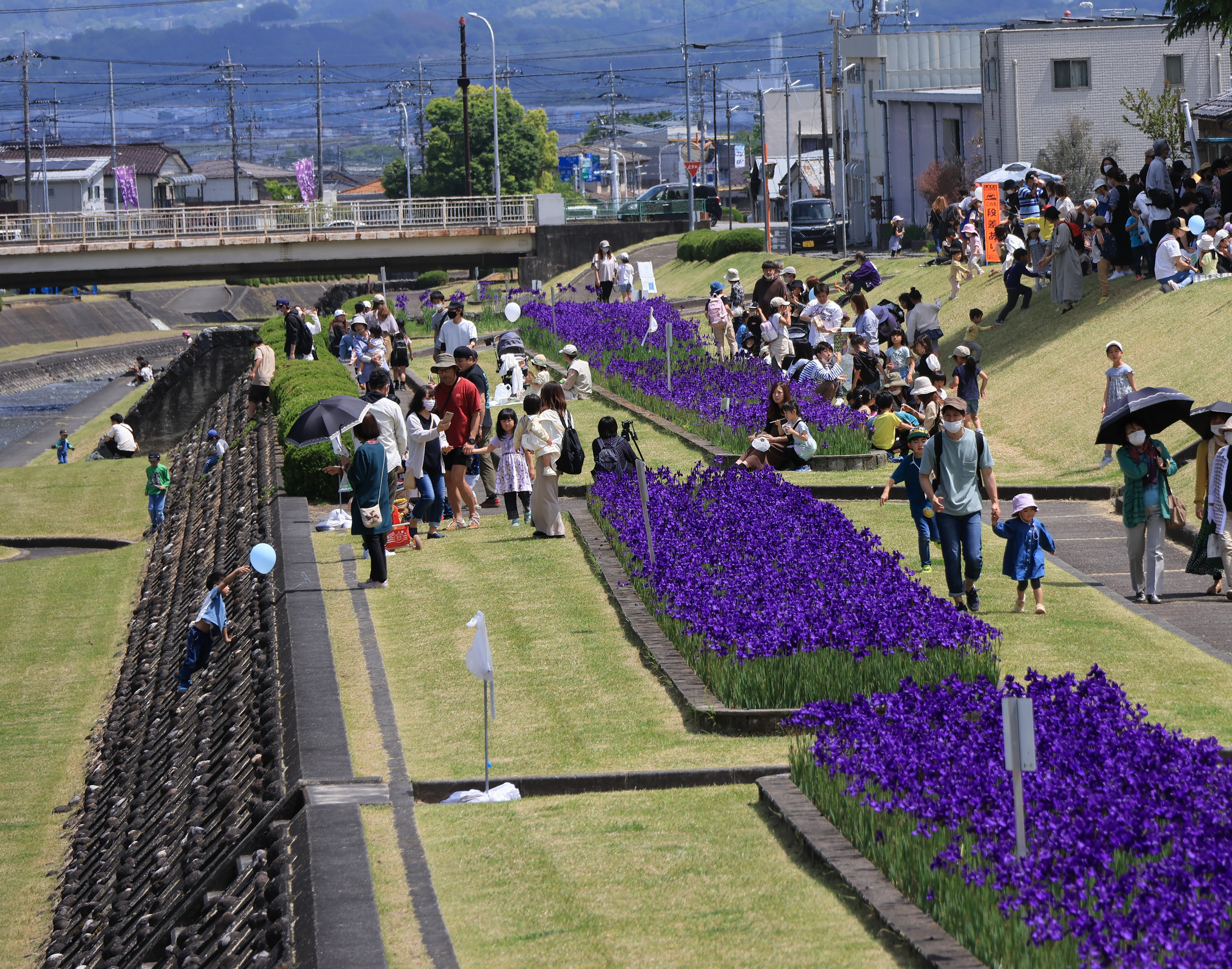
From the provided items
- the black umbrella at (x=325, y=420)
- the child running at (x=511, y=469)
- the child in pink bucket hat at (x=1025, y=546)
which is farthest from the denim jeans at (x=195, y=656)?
the child in pink bucket hat at (x=1025, y=546)

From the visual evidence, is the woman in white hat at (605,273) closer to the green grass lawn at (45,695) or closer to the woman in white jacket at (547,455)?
the green grass lawn at (45,695)

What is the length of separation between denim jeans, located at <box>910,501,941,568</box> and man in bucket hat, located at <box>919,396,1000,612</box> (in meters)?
1.03

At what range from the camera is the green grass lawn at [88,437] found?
47531mm

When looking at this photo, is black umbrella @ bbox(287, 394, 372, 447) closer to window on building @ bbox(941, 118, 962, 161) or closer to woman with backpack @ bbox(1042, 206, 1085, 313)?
woman with backpack @ bbox(1042, 206, 1085, 313)

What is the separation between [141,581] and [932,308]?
13.4 metres

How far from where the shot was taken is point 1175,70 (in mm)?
49656

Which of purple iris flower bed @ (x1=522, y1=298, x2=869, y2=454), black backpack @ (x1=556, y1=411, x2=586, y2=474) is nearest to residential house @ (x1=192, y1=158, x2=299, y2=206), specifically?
purple iris flower bed @ (x1=522, y1=298, x2=869, y2=454)

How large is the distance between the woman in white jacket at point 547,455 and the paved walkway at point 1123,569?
4.91 metres

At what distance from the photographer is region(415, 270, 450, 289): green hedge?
295ft

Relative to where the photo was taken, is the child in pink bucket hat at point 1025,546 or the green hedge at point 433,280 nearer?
the child in pink bucket hat at point 1025,546

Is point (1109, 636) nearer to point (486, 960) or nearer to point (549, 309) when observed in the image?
point (486, 960)

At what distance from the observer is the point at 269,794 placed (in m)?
11.0

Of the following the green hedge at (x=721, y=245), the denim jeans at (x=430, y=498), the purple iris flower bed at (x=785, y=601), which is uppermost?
the green hedge at (x=721, y=245)

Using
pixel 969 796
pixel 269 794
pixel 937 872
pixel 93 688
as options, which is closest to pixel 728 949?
pixel 937 872
